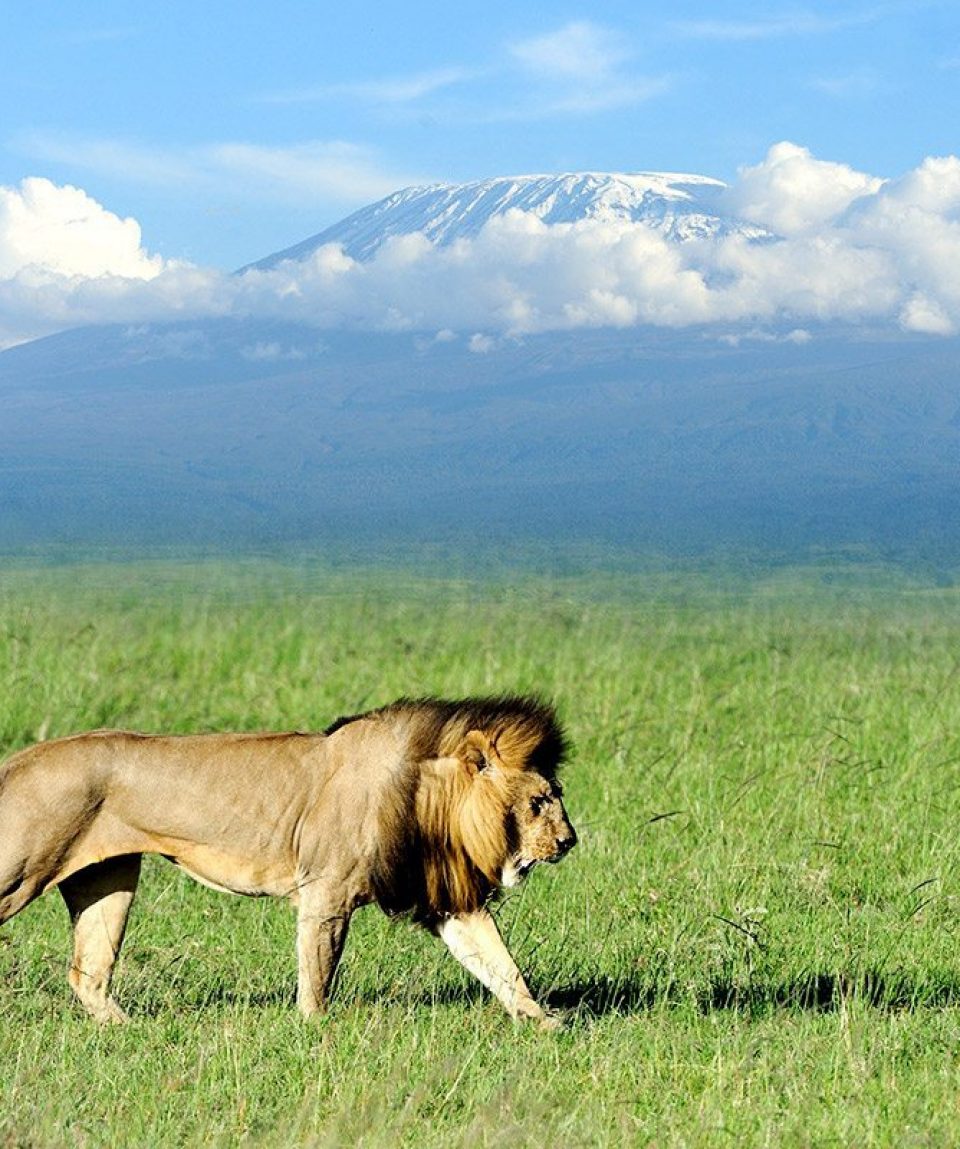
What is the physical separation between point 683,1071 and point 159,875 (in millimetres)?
5054

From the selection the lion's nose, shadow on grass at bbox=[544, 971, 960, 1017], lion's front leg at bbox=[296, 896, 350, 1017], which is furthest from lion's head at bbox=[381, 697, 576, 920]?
shadow on grass at bbox=[544, 971, 960, 1017]

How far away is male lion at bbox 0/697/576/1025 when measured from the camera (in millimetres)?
6406

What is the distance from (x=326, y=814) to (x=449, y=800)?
0.42m

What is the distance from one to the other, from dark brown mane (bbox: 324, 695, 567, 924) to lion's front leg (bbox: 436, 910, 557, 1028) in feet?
0.37

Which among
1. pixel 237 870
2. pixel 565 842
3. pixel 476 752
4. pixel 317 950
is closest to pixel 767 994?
pixel 565 842

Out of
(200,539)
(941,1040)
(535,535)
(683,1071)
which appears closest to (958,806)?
(941,1040)

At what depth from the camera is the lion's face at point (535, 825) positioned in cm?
643

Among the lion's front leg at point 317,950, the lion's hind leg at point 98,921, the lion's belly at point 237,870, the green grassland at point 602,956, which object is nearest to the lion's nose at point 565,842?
the green grassland at point 602,956

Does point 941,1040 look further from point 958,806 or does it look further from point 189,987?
point 958,806

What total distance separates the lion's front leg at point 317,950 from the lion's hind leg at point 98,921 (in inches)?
29.1

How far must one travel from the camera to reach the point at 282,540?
116 m

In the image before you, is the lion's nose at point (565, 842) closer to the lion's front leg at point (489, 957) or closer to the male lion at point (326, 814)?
the male lion at point (326, 814)

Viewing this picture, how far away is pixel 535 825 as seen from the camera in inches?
253

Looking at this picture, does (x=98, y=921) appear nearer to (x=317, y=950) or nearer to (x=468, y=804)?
(x=317, y=950)
